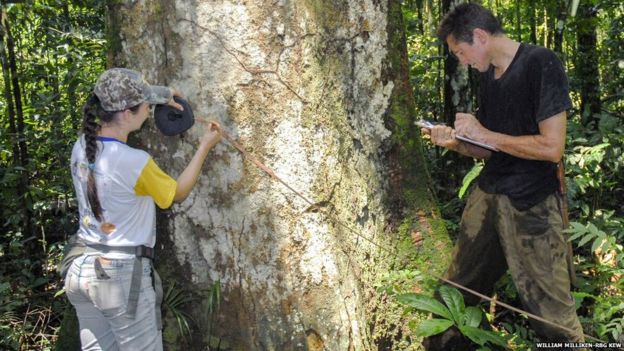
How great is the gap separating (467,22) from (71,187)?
15.0 feet

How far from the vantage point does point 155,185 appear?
113 inches

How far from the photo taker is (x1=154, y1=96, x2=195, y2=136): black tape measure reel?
3.22 meters

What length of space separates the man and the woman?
64.1 inches

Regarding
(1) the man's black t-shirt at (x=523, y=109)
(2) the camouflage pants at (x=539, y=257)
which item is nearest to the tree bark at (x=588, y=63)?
(1) the man's black t-shirt at (x=523, y=109)

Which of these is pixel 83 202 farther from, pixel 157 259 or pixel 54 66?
pixel 54 66

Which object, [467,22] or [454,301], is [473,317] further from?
[467,22]

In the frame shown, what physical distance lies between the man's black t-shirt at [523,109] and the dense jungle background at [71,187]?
39cm

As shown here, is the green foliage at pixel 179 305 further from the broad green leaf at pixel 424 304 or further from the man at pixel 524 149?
the man at pixel 524 149

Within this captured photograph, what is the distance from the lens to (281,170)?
338cm

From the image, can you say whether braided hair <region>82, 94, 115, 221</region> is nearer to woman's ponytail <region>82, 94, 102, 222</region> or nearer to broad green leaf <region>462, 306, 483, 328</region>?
woman's ponytail <region>82, 94, 102, 222</region>

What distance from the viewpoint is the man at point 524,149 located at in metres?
3.16

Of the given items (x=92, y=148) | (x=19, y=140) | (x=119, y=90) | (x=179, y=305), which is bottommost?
(x=179, y=305)

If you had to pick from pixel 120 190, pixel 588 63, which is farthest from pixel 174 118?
pixel 588 63

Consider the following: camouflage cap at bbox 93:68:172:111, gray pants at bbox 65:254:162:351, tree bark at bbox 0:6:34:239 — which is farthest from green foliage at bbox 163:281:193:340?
tree bark at bbox 0:6:34:239
